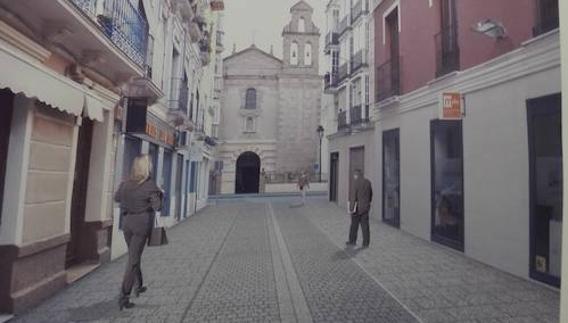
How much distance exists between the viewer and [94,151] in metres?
6.64

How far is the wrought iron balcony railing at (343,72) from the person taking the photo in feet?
61.8

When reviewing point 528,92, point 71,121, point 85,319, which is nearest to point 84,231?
point 71,121

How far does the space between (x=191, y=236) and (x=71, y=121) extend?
5.26 m

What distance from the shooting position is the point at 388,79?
1187cm

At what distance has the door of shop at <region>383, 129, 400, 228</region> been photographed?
11234 millimetres

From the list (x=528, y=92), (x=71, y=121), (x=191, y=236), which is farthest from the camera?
(x=191, y=236)

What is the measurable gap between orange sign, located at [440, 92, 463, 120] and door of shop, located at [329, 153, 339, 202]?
42.0 feet

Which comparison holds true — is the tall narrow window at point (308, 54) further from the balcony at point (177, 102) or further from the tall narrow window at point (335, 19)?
→ the balcony at point (177, 102)

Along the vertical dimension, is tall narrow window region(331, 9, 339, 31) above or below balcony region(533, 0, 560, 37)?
above

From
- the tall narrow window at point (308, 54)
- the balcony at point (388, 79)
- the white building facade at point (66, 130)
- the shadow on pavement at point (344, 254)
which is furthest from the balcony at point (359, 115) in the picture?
the tall narrow window at point (308, 54)

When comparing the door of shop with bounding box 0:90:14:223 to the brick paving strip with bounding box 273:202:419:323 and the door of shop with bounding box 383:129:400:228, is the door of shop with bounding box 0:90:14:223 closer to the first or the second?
the brick paving strip with bounding box 273:202:419:323

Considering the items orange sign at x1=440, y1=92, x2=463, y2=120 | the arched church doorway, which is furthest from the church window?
orange sign at x1=440, y1=92, x2=463, y2=120

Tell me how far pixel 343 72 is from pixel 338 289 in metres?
16.2

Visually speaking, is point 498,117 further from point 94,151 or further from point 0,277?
point 0,277
